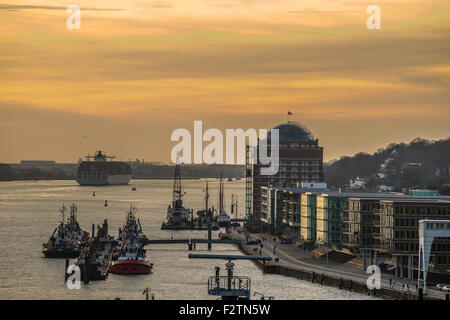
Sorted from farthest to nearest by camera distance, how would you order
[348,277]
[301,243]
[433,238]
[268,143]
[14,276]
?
[268,143], [301,243], [14,276], [348,277], [433,238]

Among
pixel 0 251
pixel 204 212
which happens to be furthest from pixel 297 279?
pixel 204 212

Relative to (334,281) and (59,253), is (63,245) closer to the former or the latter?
(59,253)

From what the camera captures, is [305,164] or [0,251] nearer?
[0,251]

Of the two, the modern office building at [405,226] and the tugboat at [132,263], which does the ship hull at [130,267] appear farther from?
the modern office building at [405,226]

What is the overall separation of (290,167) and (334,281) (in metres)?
69.0

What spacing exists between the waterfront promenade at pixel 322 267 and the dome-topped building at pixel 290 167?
102 feet

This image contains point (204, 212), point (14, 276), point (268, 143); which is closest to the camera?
point (14, 276)

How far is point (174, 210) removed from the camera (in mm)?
128500

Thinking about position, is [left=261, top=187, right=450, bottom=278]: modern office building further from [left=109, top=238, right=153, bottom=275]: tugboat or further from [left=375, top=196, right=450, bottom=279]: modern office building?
[left=109, top=238, right=153, bottom=275]: tugboat

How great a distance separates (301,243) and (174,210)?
4746cm

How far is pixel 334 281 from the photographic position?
58938 millimetres

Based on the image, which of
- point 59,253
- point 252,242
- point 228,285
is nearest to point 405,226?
point 252,242

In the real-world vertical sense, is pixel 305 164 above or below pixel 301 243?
above
